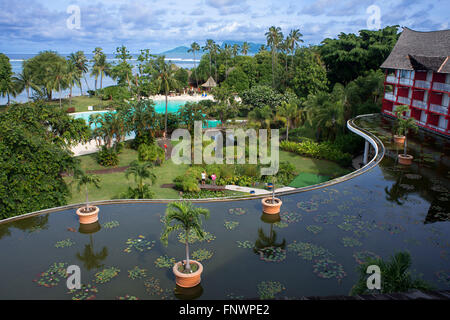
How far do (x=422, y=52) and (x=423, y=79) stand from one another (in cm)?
285

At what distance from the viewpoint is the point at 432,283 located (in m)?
10.4

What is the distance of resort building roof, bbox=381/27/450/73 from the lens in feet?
87.0

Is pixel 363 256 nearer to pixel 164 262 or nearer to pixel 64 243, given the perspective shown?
pixel 164 262

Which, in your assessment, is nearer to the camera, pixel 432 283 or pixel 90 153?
pixel 432 283

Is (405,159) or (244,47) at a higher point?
(244,47)

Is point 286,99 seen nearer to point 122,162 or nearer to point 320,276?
point 122,162

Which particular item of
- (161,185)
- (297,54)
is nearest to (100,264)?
(161,185)

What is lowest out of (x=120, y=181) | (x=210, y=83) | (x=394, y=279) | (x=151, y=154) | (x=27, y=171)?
(x=120, y=181)

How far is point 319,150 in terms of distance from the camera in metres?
30.7

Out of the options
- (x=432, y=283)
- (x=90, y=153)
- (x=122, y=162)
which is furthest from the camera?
(x=90, y=153)

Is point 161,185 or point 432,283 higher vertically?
point 432,283

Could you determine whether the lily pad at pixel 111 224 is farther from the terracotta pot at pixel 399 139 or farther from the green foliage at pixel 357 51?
the green foliage at pixel 357 51

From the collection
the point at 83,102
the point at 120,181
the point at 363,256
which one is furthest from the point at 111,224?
the point at 83,102
